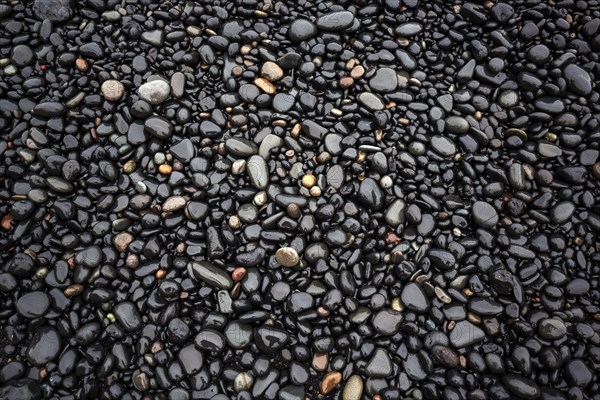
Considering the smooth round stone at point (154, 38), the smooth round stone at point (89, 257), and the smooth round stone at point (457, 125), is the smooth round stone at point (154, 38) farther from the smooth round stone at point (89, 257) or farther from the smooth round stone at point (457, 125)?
the smooth round stone at point (457, 125)

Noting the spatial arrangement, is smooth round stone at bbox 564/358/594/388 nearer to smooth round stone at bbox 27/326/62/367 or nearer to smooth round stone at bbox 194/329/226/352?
smooth round stone at bbox 194/329/226/352

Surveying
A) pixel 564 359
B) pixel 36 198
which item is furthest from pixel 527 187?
pixel 36 198

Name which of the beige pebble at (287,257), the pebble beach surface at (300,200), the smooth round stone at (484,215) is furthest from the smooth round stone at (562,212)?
the beige pebble at (287,257)

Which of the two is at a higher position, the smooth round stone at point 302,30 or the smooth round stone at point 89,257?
the smooth round stone at point 302,30

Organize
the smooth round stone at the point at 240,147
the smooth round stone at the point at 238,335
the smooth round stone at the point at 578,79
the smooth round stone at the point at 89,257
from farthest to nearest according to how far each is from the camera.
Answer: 1. the smooth round stone at the point at 578,79
2. the smooth round stone at the point at 240,147
3. the smooth round stone at the point at 89,257
4. the smooth round stone at the point at 238,335

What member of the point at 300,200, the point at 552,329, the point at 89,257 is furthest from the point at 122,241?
the point at 552,329

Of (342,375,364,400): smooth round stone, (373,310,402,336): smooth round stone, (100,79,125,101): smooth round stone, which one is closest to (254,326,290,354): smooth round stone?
(342,375,364,400): smooth round stone

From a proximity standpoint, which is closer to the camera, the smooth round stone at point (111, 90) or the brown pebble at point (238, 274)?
the brown pebble at point (238, 274)
